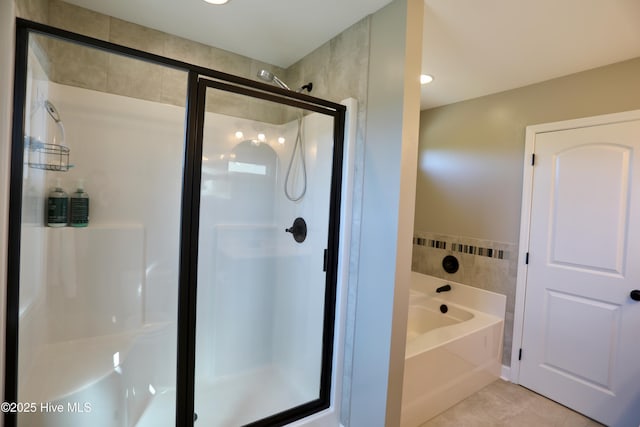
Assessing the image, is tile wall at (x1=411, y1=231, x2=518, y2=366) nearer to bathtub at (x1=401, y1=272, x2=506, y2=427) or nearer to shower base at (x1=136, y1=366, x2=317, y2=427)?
bathtub at (x1=401, y1=272, x2=506, y2=427)

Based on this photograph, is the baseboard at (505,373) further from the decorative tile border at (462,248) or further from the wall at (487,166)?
the decorative tile border at (462,248)

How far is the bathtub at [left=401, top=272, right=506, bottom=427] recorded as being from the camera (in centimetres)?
189

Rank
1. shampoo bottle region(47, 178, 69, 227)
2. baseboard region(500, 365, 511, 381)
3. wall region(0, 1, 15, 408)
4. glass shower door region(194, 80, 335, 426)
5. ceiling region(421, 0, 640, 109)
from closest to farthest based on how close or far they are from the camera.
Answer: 1. wall region(0, 1, 15, 408)
2. ceiling region(421, 0, 640, 109)
3. shampoo bottle region(47, 178, 69, 227)
4. glass shower door region(194, 80, 335, 426)
5. baseboard region(500, 365, 511, 381)

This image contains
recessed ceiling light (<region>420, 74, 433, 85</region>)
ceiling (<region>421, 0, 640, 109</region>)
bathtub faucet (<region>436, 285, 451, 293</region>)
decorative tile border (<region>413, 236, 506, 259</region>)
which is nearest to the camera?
ceiling (<region>421, 0, 640, 109</region>)

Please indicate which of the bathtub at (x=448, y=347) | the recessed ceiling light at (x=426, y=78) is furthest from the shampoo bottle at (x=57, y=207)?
the recessed ceiling light at (x=426, y=78)

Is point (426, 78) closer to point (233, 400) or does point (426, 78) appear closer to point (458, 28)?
point (458, 28)

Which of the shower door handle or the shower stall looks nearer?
the shower stall

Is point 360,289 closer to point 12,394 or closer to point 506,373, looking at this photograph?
point 12,394

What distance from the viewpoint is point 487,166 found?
264 centimetres

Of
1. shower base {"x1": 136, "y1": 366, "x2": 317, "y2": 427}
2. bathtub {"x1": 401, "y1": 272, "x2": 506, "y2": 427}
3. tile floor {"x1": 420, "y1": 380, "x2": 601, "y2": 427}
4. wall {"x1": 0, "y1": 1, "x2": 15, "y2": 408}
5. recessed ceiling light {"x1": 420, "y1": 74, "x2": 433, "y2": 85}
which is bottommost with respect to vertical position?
tile floor {"x1": 420, "y1": 380, "x2": 601, "y2": 427}

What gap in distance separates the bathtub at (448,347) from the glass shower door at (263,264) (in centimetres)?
60

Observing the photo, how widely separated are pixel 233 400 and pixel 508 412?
1.87m

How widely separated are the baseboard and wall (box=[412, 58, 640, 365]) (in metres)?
0.06

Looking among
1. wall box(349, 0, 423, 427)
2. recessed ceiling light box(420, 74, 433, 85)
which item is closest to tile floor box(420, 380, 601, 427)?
wall box(349, 0, 423, 427)
